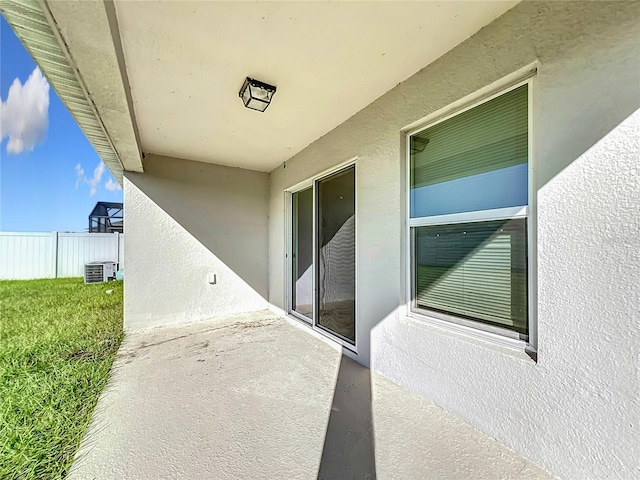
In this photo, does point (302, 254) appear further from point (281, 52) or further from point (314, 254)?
point (281, 52)

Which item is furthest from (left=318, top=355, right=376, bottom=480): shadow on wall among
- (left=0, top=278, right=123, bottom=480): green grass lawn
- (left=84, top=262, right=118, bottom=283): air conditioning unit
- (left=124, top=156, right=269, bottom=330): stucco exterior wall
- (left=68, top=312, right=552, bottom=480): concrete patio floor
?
(left=84, top=262, right=118, bottom=283): air conditioning unit

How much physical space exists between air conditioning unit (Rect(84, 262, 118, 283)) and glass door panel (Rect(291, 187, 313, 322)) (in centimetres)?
699

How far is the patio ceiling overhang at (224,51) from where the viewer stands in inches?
57.4

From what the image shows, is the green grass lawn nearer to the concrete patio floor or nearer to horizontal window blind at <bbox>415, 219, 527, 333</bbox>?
the concrete patio floor

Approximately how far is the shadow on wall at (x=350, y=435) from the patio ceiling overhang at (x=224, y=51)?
250 centimetres

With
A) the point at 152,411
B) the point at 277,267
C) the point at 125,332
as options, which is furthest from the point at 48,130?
the point at 152,411

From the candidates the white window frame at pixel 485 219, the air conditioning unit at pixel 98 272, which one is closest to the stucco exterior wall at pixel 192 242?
the white window frame at pixel 485 219

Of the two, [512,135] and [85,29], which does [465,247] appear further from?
[85,29]

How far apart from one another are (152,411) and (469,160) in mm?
2847

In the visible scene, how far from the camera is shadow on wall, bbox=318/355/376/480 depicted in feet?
4.56

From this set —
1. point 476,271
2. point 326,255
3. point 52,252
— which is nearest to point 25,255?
point 52,252

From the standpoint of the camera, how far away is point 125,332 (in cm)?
365

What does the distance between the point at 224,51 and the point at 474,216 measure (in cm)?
204

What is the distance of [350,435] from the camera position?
5.39 feet
